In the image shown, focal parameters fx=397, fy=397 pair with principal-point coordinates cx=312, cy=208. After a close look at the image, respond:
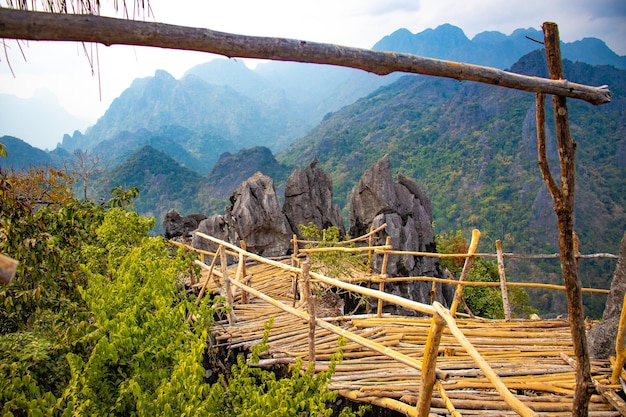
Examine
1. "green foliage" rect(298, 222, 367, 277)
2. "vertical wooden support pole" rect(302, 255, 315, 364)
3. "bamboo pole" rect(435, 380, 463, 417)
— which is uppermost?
"vertical wooden support pole" rect(302, 255, 315, 364)

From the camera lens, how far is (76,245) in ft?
10.6

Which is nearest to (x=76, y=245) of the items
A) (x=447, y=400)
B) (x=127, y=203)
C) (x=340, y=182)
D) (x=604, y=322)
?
(x=127, y=203)

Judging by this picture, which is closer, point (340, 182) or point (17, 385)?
point (17, 385)

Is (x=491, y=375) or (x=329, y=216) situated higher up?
(x=491, y=375)

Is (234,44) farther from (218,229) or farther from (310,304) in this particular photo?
(218,229)

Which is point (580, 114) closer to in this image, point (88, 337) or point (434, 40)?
point (88, 337)

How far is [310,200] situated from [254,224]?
2585 mm

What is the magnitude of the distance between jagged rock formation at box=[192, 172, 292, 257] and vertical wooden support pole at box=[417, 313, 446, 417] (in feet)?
33.6

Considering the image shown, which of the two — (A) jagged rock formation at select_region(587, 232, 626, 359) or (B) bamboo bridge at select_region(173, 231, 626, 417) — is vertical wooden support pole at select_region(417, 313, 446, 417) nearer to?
(B) bamboo bridge at select_region(173, 231, 626, 417)

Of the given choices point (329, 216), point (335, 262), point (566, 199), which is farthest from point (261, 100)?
point (566, 199)

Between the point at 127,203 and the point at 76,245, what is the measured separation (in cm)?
177

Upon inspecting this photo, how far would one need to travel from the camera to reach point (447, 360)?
289 centimetres

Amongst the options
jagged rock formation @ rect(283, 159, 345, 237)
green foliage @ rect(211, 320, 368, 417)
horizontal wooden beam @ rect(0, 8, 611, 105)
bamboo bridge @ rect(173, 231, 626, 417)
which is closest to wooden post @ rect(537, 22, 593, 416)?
horizontal wooden beam @ rect(0, 8, 611, 105)

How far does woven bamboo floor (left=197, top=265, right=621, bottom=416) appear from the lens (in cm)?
233
